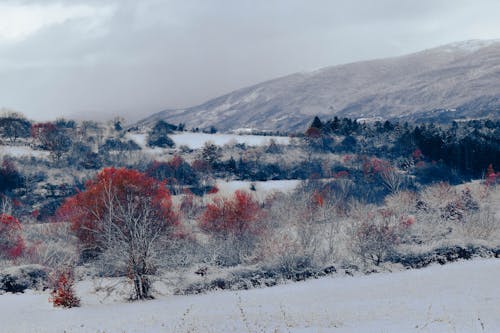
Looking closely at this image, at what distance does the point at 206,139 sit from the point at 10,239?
56.8 m

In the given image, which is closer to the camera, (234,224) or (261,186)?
(234,224)

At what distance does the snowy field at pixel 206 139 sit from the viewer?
3558 inches

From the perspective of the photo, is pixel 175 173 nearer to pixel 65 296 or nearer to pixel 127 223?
pixel 127 223

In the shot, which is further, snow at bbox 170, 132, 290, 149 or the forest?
snow at bbox 170, 132, 290, 149

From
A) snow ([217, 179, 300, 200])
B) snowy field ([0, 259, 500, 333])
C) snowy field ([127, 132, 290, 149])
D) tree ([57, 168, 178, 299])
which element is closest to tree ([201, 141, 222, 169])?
snow ([217, 179, 300, 200])

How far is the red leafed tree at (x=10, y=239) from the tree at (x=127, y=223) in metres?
4.41

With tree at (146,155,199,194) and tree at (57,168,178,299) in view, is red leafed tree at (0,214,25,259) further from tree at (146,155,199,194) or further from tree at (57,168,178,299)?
tree at (146,155,199,194)

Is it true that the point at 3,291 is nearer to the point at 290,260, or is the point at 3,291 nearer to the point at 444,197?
the point at 290,260

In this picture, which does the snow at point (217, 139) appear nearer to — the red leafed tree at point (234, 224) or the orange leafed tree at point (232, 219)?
the red leafed tree at point (234, 224)

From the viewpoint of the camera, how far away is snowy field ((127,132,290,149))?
3558 inches

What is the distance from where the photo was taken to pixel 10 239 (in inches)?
1615

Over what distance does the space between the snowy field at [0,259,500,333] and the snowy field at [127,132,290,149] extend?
63071 mm

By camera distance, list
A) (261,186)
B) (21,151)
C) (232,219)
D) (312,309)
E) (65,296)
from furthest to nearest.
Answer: (21,151), (261,186), (232,219), (65,296), (312,309)

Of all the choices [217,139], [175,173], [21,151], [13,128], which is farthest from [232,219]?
[13,128]
